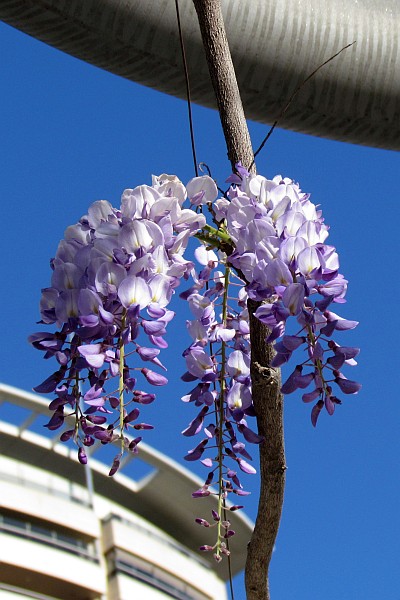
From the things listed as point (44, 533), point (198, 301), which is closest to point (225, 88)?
point (198, 301)

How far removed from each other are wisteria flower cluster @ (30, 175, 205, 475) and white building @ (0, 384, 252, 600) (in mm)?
21868

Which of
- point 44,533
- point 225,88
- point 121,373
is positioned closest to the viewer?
point 121,373

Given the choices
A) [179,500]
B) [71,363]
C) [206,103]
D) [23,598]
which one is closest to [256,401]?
[71,363]

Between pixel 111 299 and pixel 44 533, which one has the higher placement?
pixel 44 533

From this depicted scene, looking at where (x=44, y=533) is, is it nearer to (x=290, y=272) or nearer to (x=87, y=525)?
(x=87, y=525)

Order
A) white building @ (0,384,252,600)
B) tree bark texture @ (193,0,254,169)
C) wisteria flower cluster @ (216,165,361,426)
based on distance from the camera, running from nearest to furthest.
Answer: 1. wisteria flower cluster @ (216,165,361,426)
2. tree bark texture @ (193,0,254,169)
3. white building @ (0,384,252,600)

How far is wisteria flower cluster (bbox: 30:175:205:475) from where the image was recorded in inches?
41.2

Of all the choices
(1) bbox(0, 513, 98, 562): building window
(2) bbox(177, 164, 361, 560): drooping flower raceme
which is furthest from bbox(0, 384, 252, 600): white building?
(2) bbox(177, 164, 361, 560): drooping flower raceme

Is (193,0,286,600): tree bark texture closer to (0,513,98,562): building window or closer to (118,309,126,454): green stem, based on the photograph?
(118,309,126,454): green stem

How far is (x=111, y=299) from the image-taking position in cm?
106

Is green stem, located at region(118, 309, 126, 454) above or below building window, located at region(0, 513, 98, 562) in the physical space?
below

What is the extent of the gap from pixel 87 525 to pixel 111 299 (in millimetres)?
24346

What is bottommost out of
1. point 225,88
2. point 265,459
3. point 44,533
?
point 265,459

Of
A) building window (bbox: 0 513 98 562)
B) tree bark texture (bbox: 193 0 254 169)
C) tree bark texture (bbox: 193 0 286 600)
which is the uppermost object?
building window (bbox: 0 513 98 562)
